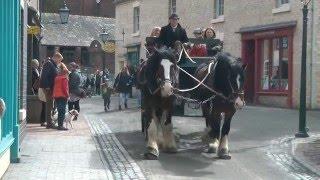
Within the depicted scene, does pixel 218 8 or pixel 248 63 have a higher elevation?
pixel 218 8

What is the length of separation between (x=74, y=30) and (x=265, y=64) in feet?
114

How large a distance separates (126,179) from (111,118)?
11250 millimetres

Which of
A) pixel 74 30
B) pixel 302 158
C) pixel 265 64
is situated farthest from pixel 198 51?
pixel 74 30

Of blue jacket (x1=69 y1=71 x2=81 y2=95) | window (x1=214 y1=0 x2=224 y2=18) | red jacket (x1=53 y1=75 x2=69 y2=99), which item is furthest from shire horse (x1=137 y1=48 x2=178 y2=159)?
window (x1=214 y1=0 x2=224 y2=18)

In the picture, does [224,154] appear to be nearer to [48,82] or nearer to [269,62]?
[48,82]

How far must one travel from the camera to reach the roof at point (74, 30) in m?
55.2

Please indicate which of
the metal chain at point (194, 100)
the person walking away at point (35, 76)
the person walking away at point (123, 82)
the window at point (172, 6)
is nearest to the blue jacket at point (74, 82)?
the person walking away at point (35, 76)

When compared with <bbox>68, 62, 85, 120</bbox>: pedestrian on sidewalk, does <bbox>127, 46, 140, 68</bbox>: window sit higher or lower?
higher

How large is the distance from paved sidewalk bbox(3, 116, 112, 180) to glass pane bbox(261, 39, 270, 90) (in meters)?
12.5

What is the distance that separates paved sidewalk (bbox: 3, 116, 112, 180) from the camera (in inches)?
360

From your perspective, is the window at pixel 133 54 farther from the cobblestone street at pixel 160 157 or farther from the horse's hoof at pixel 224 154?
the horse's hoof at pixel 224 154

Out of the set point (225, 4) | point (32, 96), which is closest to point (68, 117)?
point (32, 96)

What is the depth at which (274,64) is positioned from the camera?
25.5 metres

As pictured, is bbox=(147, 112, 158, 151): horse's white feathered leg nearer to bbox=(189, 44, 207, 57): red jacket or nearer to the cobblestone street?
the cobblestone street
